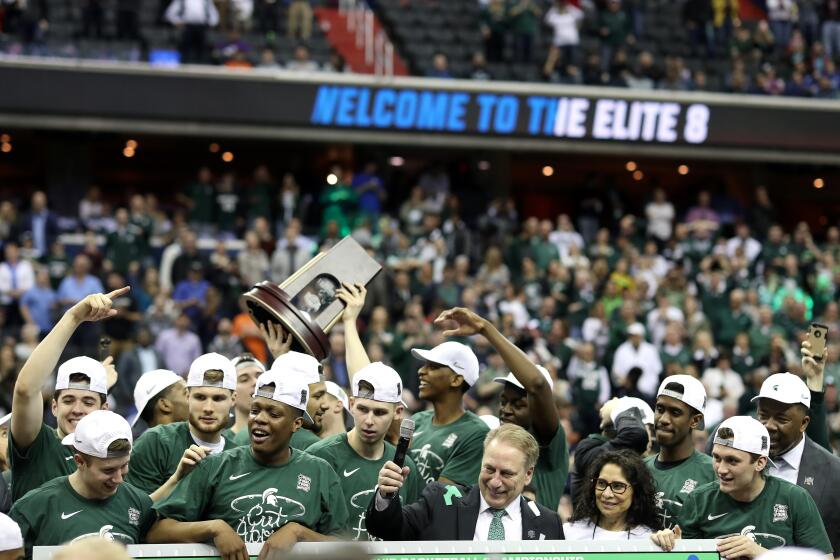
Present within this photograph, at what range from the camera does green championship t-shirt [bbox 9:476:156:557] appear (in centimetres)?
667

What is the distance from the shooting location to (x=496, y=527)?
702 centimetres

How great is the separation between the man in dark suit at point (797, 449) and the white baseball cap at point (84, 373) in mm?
3435

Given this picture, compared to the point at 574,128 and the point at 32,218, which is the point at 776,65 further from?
the point at 32,218

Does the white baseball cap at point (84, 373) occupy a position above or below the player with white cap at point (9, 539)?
above

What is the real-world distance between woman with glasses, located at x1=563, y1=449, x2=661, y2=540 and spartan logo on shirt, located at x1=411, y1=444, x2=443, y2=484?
40.1 inches

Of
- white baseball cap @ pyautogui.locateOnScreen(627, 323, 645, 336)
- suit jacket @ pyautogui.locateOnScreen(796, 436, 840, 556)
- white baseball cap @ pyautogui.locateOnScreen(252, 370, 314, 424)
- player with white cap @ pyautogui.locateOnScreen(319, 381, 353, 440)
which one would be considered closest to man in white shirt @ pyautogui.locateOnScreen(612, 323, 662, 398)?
white baseball cap @ pyautogui.locateOnScreen(627, 323, 645, 336)

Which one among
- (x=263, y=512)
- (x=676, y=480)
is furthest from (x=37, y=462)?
(x=676, y=480)

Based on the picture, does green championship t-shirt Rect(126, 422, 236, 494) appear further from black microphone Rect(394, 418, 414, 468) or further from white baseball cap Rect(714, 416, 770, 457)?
white baseball cap Rect(714, 416, 770, 457)

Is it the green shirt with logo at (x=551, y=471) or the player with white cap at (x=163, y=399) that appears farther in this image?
the player with white cap at (x=163, y=399)

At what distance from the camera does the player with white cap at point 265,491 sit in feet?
22.3

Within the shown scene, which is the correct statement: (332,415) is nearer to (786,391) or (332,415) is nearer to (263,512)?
(263,512)

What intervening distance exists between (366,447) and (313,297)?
4.44 ft

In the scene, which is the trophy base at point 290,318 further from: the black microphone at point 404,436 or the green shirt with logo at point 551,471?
the black microphone at point 404,436

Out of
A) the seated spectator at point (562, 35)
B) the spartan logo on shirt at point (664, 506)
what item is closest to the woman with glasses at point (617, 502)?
the spartan logo on shirt at point (664, 506)
